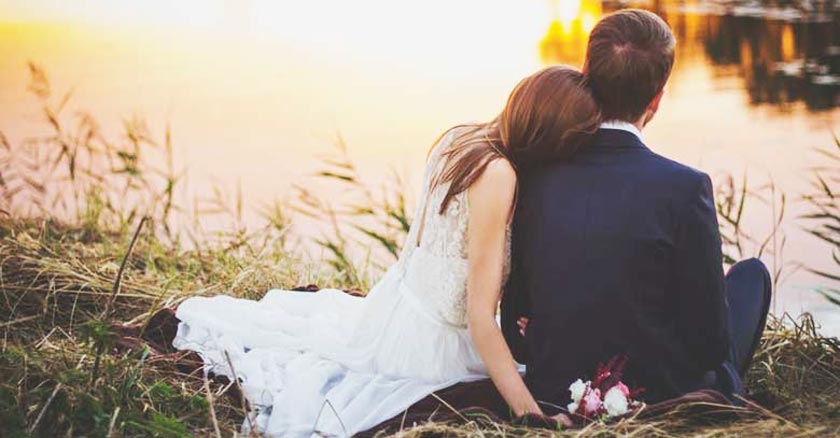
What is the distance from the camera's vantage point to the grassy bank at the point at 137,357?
2885 millimetres

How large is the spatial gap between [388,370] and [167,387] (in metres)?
0.57

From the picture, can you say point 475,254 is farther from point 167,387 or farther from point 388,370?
point 167,387

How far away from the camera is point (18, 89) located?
8375mm

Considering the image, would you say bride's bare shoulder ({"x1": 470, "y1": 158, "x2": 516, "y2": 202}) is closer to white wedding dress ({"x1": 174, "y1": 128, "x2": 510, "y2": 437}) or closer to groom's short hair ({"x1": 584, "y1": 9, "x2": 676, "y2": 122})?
white wedding dress ({"x1": 174, "y1": 128, "x2": 510, "y2": 437})

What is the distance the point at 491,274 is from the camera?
117 inches

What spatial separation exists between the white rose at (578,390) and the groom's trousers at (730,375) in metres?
0.18

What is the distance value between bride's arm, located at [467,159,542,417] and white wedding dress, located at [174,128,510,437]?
95 mm

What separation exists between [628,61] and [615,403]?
0.79m

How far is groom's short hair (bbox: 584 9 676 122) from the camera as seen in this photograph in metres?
2.84

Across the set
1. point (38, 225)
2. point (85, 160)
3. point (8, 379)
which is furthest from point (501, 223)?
point (85, 160)

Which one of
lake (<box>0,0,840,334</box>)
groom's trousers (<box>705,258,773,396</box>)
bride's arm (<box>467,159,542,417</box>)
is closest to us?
bride's arm (<box>467,159,542,417</box>)

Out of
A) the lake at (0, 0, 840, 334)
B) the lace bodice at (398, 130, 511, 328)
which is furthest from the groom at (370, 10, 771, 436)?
the lake at (0, 0, 840, 334)

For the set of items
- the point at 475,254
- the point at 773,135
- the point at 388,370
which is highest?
the point at 475,254

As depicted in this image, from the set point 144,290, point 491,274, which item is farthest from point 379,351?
point 144,290
